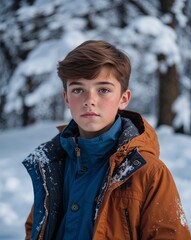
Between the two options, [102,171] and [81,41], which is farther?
[81,41]

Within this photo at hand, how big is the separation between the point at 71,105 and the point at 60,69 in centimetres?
19

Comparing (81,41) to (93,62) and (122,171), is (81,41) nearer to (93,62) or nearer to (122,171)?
(93,62)

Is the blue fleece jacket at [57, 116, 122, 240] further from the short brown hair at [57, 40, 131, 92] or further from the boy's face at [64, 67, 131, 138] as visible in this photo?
the short brown hair at [57, 40, 131, 92]

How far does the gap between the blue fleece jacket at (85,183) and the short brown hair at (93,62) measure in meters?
0.26

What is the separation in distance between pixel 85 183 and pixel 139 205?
31cm

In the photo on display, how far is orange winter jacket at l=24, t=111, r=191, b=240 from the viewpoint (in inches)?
65.7

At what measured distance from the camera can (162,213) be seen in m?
1.67

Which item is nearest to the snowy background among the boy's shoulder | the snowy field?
the snowy field

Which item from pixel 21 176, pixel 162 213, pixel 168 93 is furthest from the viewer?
pixel 168 93

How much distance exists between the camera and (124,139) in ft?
6.02

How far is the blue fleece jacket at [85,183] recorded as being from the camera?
1.82 metres

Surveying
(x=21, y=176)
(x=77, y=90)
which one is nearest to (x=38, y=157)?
(x=77, y=90)

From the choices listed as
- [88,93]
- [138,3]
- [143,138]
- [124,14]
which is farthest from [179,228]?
[124,14]

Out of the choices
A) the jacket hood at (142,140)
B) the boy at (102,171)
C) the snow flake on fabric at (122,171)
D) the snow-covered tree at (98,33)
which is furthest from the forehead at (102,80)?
the snow-covered tree at (98,33)
